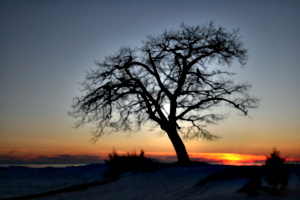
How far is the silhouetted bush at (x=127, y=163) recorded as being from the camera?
627 inches

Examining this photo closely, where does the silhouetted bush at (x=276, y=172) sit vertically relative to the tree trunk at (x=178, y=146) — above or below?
below

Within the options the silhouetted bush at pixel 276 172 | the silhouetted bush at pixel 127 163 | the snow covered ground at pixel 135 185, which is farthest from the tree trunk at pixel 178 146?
the silhouetted bush at pixel 276 172

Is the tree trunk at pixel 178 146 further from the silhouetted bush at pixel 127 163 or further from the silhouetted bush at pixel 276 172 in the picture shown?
the silhouetted bush at pixel 276 172

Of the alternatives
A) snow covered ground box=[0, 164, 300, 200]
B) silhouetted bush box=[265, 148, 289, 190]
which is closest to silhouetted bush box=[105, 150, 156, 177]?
snow covered ground box=[0, 164, 300, 200]

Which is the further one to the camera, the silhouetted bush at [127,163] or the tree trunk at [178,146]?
the tree trunk at [178,146]

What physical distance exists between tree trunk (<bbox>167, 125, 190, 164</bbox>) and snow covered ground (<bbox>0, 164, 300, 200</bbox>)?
4600 mm

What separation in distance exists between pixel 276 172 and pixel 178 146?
1104cm

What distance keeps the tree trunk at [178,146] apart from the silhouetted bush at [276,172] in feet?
33.2

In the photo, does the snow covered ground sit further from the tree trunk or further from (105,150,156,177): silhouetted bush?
the tree trunk

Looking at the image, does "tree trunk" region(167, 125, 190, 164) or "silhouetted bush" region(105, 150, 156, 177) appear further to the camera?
"tree trunk" region(167, 125, 190, 164)

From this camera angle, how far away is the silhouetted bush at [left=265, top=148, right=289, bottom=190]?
8563 mm

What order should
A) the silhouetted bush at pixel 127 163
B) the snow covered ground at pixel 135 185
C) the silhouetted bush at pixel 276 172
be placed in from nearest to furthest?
the silhouetted bush at pixel 276 172
the snow covered ground at pixel 135 185
the silhouetted bush at pixel 127 163

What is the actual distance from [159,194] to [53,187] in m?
5.80

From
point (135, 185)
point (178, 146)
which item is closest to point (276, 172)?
point (135, 185)
